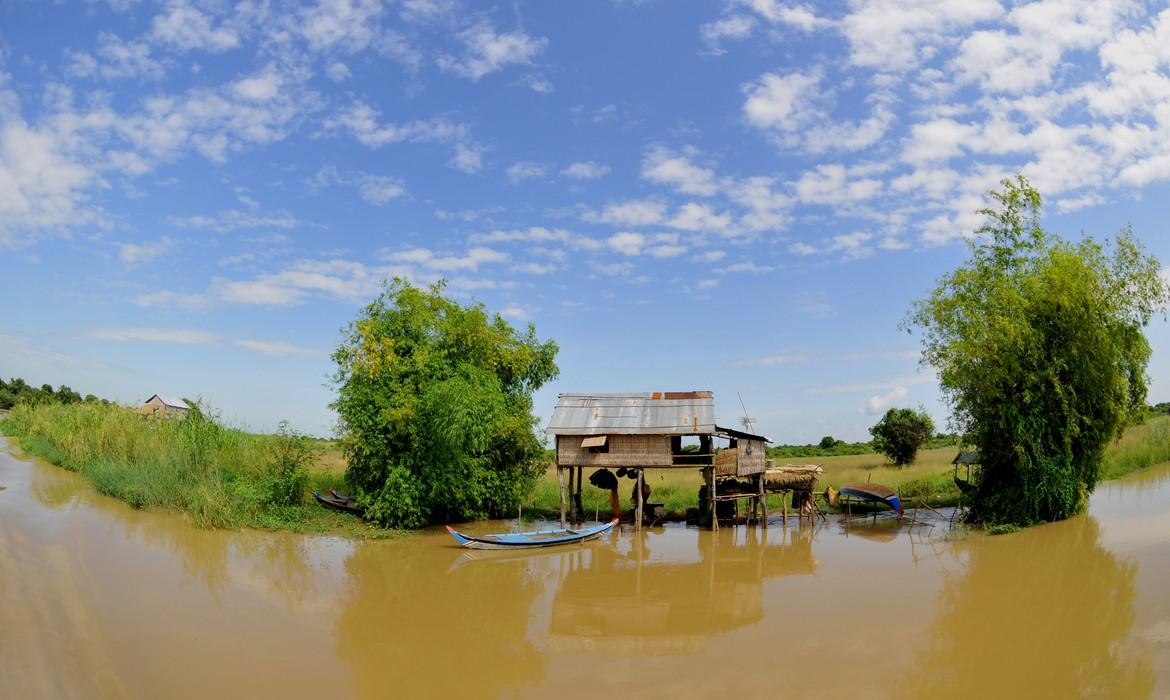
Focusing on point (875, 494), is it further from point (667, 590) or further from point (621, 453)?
point (667, 590)

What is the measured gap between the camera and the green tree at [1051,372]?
16.7m

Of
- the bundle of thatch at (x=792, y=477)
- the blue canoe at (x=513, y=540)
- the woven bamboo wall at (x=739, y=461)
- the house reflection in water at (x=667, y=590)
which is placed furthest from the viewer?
the bundle of thatch at (x=792, y=477)

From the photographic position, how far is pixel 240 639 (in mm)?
9008

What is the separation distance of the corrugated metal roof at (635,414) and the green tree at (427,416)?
135 centimetres

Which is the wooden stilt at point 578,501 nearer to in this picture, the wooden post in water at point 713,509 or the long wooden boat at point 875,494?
the wooden post in water at point 713,509

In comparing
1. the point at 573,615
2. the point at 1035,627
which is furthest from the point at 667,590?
the point at 1035,627

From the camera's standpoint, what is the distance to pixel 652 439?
59.2 feet

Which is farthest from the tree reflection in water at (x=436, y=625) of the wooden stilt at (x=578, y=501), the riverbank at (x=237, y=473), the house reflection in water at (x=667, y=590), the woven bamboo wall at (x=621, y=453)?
the wooden stilt at (x=578, y=501)

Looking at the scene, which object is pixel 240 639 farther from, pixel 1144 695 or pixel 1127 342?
pixel 1127 342

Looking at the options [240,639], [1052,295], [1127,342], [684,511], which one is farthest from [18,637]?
[1127,342]

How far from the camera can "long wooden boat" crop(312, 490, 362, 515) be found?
18.0 meters

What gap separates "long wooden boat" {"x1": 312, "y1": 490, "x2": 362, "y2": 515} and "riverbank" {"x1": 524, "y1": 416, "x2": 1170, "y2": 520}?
193 inches

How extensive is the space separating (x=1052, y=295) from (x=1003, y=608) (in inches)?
371

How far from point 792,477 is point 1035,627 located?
29.4 feet
